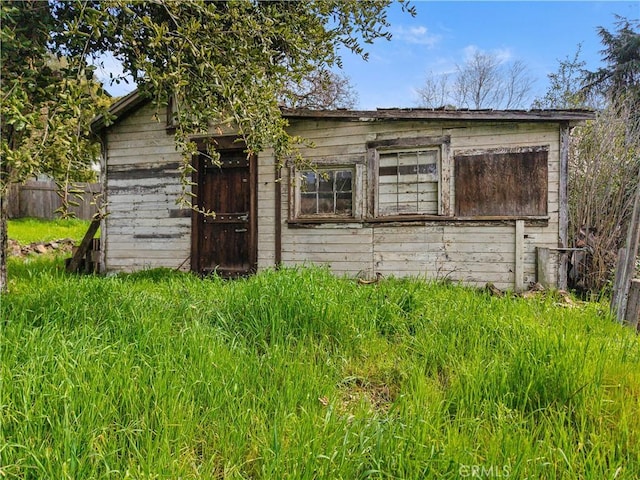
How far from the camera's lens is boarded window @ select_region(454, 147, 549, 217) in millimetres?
5703

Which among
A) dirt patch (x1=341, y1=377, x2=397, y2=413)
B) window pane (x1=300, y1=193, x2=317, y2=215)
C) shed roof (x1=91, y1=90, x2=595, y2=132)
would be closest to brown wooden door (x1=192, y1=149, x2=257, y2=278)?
window pane (x1=300, y1=193, x2=317, y2=215)

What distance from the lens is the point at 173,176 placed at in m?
7.50

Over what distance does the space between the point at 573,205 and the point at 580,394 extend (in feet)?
22.4

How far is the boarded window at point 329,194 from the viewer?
6672 millimetres

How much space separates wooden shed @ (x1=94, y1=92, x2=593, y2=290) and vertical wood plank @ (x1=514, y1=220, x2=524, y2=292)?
20mm

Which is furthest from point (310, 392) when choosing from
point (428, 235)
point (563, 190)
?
point (563, 190)

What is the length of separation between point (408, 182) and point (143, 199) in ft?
16.9

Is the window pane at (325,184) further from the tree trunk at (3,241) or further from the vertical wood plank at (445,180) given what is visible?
the tree trunk at (3,241)

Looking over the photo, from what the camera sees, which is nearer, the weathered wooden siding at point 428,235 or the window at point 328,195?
the weathered wooden siding at point 428,235

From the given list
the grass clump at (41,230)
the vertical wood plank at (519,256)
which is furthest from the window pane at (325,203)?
the grass clump at (41,230)

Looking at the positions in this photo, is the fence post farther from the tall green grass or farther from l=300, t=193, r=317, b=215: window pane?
l=300, t=193, r=317, b=215: window pane

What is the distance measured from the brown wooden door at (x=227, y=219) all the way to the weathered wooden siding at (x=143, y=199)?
34cm

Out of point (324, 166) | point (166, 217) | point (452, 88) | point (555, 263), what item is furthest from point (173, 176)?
point (452, 88)

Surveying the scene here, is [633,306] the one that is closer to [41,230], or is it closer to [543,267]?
[543,267]
